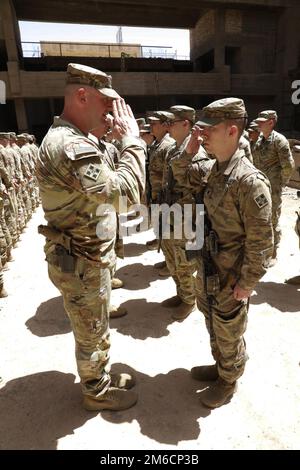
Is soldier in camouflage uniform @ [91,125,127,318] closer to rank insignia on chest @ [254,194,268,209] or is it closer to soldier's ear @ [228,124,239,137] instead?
soldier's ear @ [228,124,239,137]

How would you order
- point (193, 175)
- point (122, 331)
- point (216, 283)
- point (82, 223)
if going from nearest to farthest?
point (82, 223), point (216, 283), point (193, 175), point (122, 331)

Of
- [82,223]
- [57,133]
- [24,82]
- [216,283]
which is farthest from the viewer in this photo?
[24,82]

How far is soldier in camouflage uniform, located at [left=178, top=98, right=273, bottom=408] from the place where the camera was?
86.0 inches

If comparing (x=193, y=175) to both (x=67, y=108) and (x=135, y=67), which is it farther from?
(x=135, y=67)

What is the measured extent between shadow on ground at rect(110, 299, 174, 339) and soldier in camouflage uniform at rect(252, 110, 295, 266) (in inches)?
88.2

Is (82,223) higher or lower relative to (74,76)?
lower

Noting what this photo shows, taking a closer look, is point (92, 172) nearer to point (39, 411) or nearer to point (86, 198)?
point (86, 198)

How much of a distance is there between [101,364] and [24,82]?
54.9ft

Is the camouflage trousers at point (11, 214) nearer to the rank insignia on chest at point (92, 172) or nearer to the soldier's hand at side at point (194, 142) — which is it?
the soldier's hand at side at point (194, 142)

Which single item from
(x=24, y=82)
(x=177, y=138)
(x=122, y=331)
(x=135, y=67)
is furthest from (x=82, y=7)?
(x=122, y=331)

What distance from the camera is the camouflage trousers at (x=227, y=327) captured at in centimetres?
244

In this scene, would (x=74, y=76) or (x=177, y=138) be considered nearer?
(x=74, y=76)

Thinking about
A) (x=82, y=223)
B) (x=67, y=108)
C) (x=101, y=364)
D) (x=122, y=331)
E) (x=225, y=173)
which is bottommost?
(x=122, y=331)

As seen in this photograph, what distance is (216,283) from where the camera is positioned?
242 centimetres
